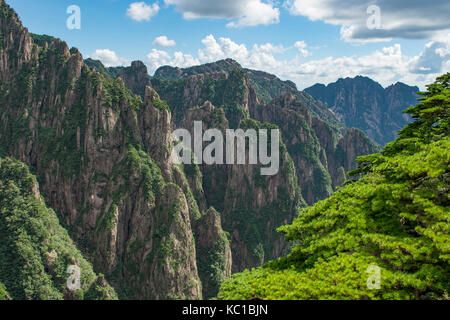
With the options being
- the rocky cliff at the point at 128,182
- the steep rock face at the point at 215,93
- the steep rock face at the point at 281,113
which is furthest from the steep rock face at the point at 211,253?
the steep rock face at the point at 215,93

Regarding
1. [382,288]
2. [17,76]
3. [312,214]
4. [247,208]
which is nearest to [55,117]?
[17,76]

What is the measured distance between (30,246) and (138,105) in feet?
142

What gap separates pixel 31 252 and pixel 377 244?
65.5 m

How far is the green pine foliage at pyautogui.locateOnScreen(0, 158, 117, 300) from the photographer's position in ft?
200

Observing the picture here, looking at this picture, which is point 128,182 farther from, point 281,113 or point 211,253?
point 281,113

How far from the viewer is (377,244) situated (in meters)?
15.4

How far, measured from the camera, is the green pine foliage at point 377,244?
13.3 meters

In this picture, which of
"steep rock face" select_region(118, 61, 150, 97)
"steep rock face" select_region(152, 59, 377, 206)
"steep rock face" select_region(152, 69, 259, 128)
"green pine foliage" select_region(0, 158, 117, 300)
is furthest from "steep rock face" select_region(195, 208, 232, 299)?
"steep rock face" select_region(118, 61, 150, 97)

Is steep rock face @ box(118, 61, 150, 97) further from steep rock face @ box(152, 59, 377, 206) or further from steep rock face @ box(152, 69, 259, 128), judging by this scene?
steep rock face @ box(152, 59, 377, 206)

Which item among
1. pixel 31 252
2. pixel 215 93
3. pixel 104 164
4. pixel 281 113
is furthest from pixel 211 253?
pixel 215 93

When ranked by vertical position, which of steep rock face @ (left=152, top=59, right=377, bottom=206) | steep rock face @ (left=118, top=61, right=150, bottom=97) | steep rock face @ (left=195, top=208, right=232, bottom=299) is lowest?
steep rock face @ (left=195, top=208, right=232, bottom=299)

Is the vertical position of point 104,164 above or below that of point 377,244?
above

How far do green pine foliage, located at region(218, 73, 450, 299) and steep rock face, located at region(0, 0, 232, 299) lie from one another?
55393 millimetres
